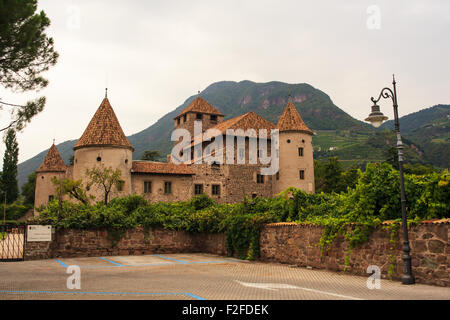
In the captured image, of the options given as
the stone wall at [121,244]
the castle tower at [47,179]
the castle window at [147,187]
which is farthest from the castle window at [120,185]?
the castle tower at [47,179]

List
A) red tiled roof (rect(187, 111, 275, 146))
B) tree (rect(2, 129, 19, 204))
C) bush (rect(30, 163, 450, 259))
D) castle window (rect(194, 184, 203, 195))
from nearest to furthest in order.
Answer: bush (rect(30, 163, 450, 259)) < castle window (rect(194, 184, 203, 195)) < red tiled roof (rect(187, 111, 275, 146)) < tree (rect(2, 129, 19, 204))

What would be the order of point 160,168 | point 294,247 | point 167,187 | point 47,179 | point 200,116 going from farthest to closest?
point 200,116
point 47,179
point 160,168
point 167,187
point 294,247

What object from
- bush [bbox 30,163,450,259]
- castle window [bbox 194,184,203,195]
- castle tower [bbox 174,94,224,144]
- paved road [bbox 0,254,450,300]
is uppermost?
castle tower [bbox 174,94,224,144]

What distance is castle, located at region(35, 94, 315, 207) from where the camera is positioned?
1335 inches

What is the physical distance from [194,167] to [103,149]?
29.6 ft

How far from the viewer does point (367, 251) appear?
12977 millimetres

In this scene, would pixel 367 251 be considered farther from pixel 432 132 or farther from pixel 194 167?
pixel 432 132

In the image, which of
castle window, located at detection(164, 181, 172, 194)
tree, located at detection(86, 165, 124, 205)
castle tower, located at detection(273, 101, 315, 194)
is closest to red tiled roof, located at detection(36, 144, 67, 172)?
tree, located at detection(86, 165, 124, 205)

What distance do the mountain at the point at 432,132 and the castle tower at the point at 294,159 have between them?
5936 cm

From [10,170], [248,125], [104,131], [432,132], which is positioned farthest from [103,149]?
[432,132]

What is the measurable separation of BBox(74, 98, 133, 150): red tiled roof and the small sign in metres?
14.3

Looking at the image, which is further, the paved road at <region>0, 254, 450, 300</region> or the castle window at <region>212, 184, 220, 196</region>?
the castle window at <region>212, 184, 220, 196</region>

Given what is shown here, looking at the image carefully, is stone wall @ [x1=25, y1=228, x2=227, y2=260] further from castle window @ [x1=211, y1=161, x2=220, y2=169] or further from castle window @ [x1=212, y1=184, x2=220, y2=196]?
castle window @ [x1=211, y1=161, x2=220, y2=169]

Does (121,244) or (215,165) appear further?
(215,165)
